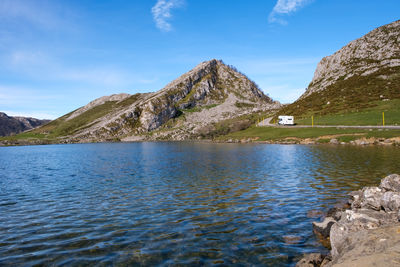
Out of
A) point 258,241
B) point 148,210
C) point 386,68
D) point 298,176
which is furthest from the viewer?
point 386,68

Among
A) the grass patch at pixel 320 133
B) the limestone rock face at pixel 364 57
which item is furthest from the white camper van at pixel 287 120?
the limestone rock face at pixel 364 57

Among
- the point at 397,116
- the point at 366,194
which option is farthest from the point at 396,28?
the point at 366,194

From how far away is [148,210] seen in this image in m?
18.8

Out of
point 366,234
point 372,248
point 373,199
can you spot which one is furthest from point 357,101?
point 372,248

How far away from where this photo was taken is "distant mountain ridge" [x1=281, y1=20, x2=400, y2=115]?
110938mm

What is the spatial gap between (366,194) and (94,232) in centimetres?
1690

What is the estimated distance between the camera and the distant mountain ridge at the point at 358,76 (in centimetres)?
11094

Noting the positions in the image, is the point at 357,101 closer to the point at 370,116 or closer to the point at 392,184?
the point at 370,116

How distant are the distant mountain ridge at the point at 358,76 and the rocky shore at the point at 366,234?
101 meters

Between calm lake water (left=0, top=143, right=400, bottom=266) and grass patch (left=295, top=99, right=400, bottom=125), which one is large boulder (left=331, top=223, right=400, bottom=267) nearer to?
calm lake water (left=0, top=143, right=400, bottom=266)

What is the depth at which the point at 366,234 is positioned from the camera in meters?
9.13

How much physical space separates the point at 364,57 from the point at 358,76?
31.7 m

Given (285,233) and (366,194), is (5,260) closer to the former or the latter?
(285,233)

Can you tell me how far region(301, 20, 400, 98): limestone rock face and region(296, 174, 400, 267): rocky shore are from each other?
149902 millimetres
